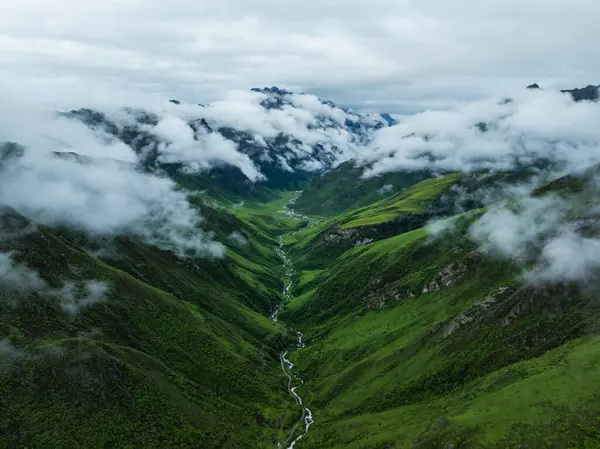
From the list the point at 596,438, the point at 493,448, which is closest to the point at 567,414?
the point at 596,438

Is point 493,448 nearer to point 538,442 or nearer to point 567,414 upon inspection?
point 538,442

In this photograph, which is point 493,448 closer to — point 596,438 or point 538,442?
point 538,442

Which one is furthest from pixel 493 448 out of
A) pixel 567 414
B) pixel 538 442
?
pixel 567 414

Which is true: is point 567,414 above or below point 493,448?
above

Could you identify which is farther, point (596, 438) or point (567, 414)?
point (567, 414)

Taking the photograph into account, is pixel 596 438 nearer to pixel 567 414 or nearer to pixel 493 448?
pixel 567 414

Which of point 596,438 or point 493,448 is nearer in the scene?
point 596,438
